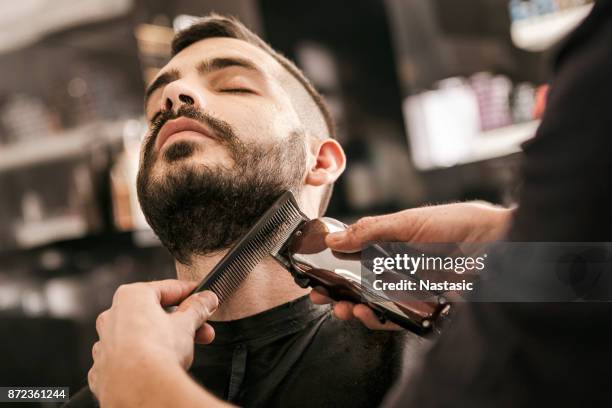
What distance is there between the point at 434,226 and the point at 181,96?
1.94 feet

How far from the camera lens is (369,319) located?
94 centimetres

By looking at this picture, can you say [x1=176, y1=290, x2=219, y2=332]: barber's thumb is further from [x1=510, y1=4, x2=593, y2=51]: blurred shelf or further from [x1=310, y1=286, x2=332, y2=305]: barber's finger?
[x1=510, y1=4, x2=593, y2=51]: blurred shelf

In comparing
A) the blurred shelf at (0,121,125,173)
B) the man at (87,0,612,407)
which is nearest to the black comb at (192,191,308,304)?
the man at (87,0,612,407)

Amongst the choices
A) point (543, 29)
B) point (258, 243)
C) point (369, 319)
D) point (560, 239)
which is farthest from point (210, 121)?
point (543, 29)

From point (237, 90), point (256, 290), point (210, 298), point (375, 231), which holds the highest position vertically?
point (237, 90)

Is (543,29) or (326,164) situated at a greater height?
(326,164)

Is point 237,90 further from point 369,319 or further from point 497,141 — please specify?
point 497,141

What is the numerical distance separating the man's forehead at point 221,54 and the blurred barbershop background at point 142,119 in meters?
0.66

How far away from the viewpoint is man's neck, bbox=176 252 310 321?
1.13m

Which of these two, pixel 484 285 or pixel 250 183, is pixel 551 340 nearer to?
pixel 484 285

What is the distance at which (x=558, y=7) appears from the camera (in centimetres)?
296

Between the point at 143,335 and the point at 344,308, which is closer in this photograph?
the point at 143,335

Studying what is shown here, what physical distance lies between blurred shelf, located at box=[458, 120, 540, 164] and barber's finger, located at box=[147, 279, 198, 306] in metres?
2.47

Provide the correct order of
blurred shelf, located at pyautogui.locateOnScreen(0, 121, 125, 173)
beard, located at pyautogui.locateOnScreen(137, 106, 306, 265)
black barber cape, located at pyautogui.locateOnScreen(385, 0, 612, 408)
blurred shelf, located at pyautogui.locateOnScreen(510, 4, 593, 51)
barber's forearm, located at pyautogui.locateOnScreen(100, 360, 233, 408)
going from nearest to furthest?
black barber cape, located at pyautogui.locateOnScreen(385, 0, 612, 408) < barber's forearm, located at pyautogui.locateOnScreen(100, 360, 233, 408) < beard, located at pyautogui.locateOnScreen(137, 106, 306, 265) < blurred shelf, located at pyautogui.locateOnScreen(0, 121, 125, 173) < blurred shelf, located at pyautogui.locateOnScreen(510, 4, 593, 51)
